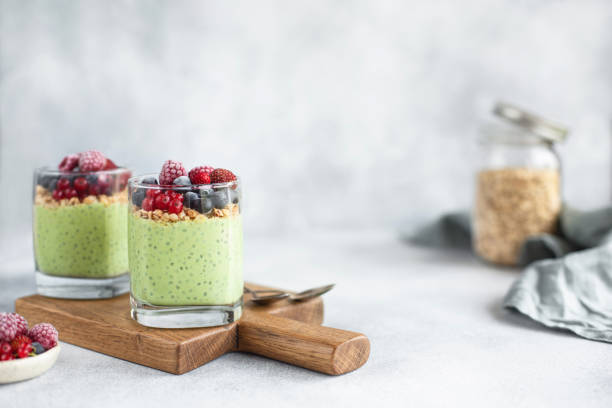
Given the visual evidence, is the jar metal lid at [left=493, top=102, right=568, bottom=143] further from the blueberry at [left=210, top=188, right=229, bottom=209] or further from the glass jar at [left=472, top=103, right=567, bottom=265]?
the blueberry at [left=210, top=188, right=229, bottom=209]

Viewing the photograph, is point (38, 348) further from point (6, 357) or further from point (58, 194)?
point (58, 194)

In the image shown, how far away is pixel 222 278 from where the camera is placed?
38.5 inches

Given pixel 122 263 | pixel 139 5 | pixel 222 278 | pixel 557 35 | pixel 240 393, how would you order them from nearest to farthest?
pixel 240 393
pixel 222 278
pixel 122 263
pixel 139 5
pixel 557 35

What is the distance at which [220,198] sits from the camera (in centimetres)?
96

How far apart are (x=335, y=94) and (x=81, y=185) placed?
1203mm

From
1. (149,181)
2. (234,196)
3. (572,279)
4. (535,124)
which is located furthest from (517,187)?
(149,181)

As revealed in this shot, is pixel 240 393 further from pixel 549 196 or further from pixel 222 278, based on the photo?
pixel 549 196

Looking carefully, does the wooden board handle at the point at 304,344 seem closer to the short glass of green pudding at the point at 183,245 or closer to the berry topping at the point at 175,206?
the short glass of green pudding at the point at 183,245

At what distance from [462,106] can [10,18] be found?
145 cm

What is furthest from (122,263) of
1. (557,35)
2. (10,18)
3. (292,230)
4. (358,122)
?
(557,35)

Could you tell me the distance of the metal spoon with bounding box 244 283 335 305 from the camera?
1.09m

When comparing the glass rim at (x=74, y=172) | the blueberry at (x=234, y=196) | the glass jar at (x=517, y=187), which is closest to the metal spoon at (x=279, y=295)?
the blueberry at (x=234, y=196)

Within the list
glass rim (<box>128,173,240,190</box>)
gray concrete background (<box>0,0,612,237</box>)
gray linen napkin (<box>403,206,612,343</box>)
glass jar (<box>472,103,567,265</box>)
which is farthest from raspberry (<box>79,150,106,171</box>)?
glass jar (<box>472,103,567,265</box>)

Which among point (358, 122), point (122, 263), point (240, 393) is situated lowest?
point (240, 393)
